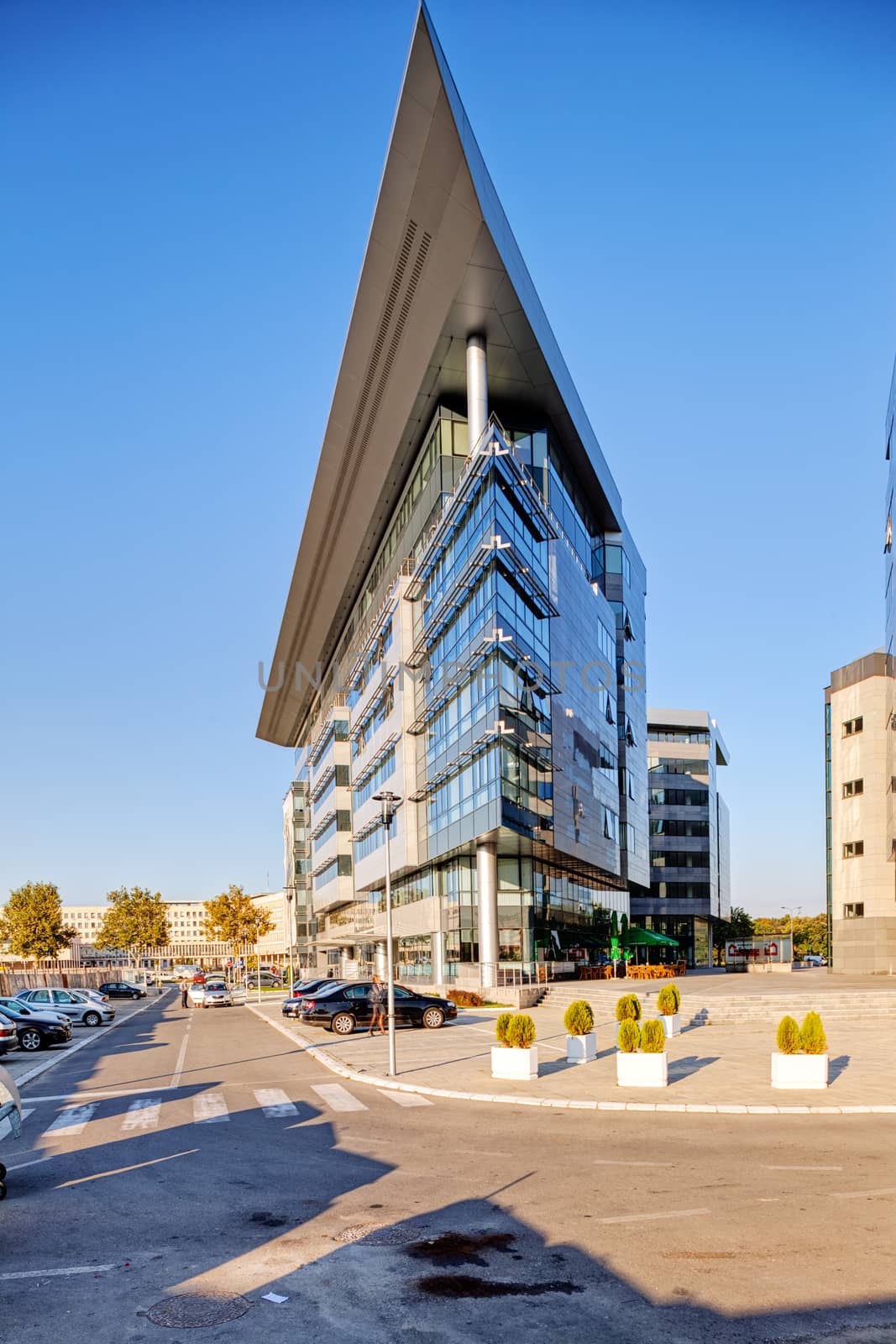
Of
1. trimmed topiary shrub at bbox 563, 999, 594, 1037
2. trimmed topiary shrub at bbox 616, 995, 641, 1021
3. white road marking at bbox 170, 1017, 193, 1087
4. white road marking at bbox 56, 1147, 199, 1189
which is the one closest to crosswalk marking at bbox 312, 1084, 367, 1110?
white road marking at bbox 170, 1017, 193, 1087

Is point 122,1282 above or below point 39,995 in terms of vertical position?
above

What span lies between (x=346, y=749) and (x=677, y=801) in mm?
43501

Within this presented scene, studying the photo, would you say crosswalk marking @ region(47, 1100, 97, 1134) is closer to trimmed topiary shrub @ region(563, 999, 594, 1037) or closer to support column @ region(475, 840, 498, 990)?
trimmed topiary shrub @ region(563, 999, 594, 1037)

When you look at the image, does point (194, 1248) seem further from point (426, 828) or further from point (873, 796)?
point (873, 796)

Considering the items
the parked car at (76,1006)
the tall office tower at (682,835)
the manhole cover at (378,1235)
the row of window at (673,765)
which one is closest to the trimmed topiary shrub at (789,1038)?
the manhole cover at (378,1235)

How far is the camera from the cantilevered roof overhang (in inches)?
1391

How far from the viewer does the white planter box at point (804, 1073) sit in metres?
18.7

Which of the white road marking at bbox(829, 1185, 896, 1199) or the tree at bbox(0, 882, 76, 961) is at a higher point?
the white road marking at bbox(829, 1185, 896, 1199)

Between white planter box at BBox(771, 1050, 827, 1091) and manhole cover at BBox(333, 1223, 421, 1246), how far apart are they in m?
11.0

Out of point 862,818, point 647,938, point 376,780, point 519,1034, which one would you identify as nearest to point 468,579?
point 376,780

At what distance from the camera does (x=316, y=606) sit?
81.0 m

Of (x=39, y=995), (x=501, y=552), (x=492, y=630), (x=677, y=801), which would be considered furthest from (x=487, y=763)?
(x=677, y=801)

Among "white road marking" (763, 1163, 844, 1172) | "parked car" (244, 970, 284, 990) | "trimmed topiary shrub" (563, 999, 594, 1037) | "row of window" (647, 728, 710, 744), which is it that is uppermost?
"row of window" (647, 728, 710, 744)

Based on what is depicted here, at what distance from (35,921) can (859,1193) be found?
313 ft
